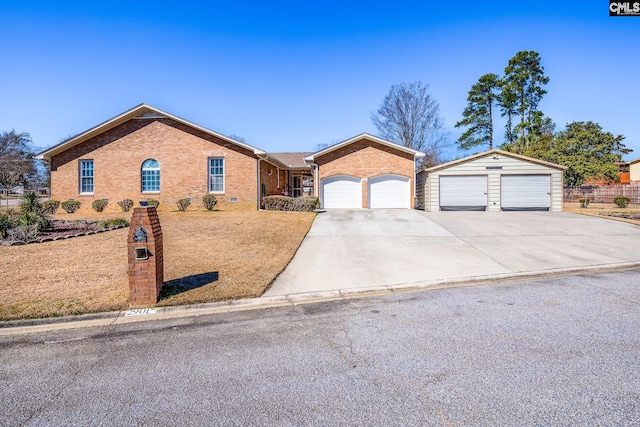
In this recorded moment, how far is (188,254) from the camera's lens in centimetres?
872

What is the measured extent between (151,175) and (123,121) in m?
3.29

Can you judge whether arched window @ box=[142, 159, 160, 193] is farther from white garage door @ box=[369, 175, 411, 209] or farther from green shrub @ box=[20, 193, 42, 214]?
white garage door @ box=[369, 175, 411, 209]

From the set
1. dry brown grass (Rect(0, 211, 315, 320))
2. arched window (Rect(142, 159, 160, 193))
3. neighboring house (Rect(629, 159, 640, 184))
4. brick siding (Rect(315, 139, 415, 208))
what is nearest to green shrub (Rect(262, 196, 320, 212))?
brick siding (Rect(315, 139, 415, 208))

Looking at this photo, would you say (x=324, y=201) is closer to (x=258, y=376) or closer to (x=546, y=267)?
(x=546, y=267)

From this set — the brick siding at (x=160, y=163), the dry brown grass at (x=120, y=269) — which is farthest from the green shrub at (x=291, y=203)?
the dry brown grass at (x=120, y=269)

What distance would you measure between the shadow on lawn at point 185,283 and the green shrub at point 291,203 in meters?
11.0

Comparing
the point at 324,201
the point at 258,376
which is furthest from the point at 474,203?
the point at 258,376

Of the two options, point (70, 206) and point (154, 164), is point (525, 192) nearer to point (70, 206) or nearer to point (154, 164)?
point (154, 164)

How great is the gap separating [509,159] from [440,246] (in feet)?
42.0

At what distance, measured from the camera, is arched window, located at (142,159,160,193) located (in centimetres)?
1931

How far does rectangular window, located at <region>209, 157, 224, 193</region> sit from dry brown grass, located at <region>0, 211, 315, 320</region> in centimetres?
738

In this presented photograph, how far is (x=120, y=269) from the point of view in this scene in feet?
24.2

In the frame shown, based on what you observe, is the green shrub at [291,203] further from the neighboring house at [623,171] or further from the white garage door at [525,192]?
the neighboring house at [623,171]

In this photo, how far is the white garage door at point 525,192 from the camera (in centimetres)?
1970
